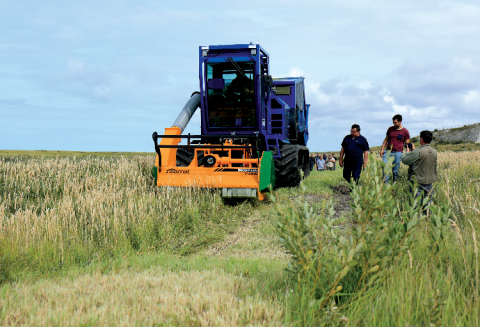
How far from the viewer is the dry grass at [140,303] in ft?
10.2

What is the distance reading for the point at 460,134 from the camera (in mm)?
63750

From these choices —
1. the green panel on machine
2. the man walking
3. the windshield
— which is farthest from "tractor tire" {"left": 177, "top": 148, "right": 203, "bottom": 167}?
the man walking

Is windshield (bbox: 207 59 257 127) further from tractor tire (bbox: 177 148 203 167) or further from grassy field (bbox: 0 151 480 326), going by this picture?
grassy field (bbox: 0 151 480 326)

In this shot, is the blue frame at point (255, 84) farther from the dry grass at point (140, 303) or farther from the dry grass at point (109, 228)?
the dry grass at point (140, 303)

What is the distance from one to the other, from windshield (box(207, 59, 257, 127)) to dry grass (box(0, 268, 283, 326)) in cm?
685

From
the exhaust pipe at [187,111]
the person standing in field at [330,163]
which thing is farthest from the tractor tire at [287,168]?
the person standing in field at [330,163]

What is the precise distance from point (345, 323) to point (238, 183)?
6091 millimetres

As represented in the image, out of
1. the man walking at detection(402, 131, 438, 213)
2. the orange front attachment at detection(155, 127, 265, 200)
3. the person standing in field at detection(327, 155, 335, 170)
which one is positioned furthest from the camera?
the person standing in field at detection(327, 155, 335, 170)

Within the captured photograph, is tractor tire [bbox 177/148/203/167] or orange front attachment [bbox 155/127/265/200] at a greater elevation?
tractor tire [bbox 177/148/203/167]

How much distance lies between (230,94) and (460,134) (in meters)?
64.5

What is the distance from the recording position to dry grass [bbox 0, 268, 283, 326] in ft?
10.2

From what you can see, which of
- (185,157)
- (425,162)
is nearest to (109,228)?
(185,157)

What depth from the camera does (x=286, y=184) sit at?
11.2 metres

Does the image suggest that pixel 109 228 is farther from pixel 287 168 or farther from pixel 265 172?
pixel 287 168
